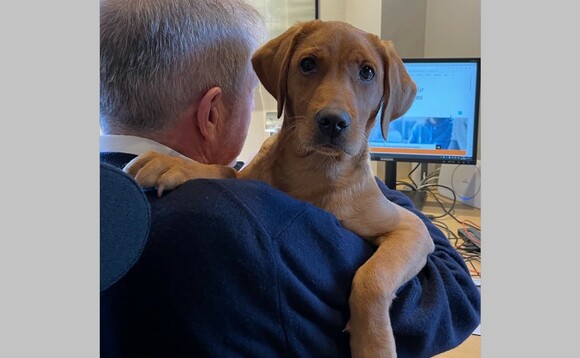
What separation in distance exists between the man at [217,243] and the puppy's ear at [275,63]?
0.03 meters

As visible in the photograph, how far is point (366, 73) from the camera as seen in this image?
118cm

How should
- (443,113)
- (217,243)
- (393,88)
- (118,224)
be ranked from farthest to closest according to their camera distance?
(443,113) < (393,88) < (217,243) < (118,224)

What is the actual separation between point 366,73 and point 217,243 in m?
0.64

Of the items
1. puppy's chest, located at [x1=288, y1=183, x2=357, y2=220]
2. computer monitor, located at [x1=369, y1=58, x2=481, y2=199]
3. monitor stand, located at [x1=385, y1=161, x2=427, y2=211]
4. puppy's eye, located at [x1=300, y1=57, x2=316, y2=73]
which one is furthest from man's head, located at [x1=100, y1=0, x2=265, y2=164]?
monitor stand, located at [x1=385, y1=161, x2=427, y2=211]

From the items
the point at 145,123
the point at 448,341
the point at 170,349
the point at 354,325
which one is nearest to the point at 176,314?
the point at 170,349

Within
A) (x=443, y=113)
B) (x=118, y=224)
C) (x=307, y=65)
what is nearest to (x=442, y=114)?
(x=443, y=113)

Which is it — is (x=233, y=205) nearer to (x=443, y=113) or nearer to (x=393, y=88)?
(x=393, y=88)

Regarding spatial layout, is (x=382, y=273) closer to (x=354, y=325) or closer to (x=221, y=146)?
(x=354, y=325)

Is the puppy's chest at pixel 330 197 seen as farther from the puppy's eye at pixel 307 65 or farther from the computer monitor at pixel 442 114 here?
the computer monitor at pixel 442 114

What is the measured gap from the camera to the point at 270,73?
1169 millimetres

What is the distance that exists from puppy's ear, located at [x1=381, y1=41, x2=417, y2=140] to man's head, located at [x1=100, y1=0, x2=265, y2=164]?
357mm

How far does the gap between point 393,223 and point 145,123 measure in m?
0.61

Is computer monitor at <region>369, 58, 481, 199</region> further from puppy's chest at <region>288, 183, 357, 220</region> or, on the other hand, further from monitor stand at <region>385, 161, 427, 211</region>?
puppy's chest at <region>288, 183, 357, 220</region>

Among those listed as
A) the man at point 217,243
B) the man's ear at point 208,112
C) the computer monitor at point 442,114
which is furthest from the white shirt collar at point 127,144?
the computer monitor at point 442,114
